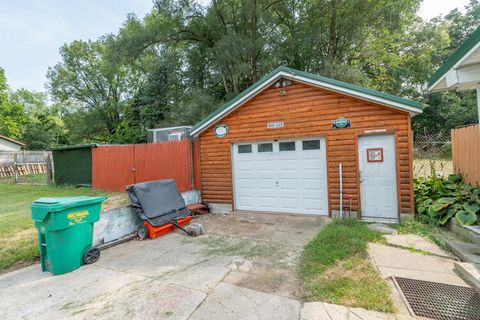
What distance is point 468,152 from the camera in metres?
5.16

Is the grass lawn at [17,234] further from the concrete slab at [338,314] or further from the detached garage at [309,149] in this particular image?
the concrete slab at [338,314]

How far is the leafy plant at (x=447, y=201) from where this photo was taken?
14.2 ft

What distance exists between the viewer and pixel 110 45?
12.6m

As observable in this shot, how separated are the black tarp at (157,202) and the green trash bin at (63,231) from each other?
112 cm

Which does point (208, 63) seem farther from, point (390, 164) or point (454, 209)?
point (454, 209)

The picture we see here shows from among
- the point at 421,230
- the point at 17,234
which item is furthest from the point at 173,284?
the point at 421,230

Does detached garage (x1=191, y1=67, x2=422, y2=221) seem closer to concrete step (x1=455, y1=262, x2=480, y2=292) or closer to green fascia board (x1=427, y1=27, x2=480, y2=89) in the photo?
green fascia board (x1=427, y1=27, x2=480, y2=89)

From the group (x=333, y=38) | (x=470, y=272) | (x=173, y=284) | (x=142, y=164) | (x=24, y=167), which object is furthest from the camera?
(x=24, y=167)

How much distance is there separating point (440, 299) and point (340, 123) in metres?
3.97

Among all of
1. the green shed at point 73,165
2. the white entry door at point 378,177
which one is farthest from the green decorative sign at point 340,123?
the green shed at point 73,165

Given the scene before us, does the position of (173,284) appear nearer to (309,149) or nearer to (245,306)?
(245,306)

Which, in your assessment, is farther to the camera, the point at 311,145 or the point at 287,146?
the point at 287,146

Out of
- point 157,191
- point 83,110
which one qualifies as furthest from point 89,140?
point 157,191

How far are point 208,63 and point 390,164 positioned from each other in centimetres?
1285
